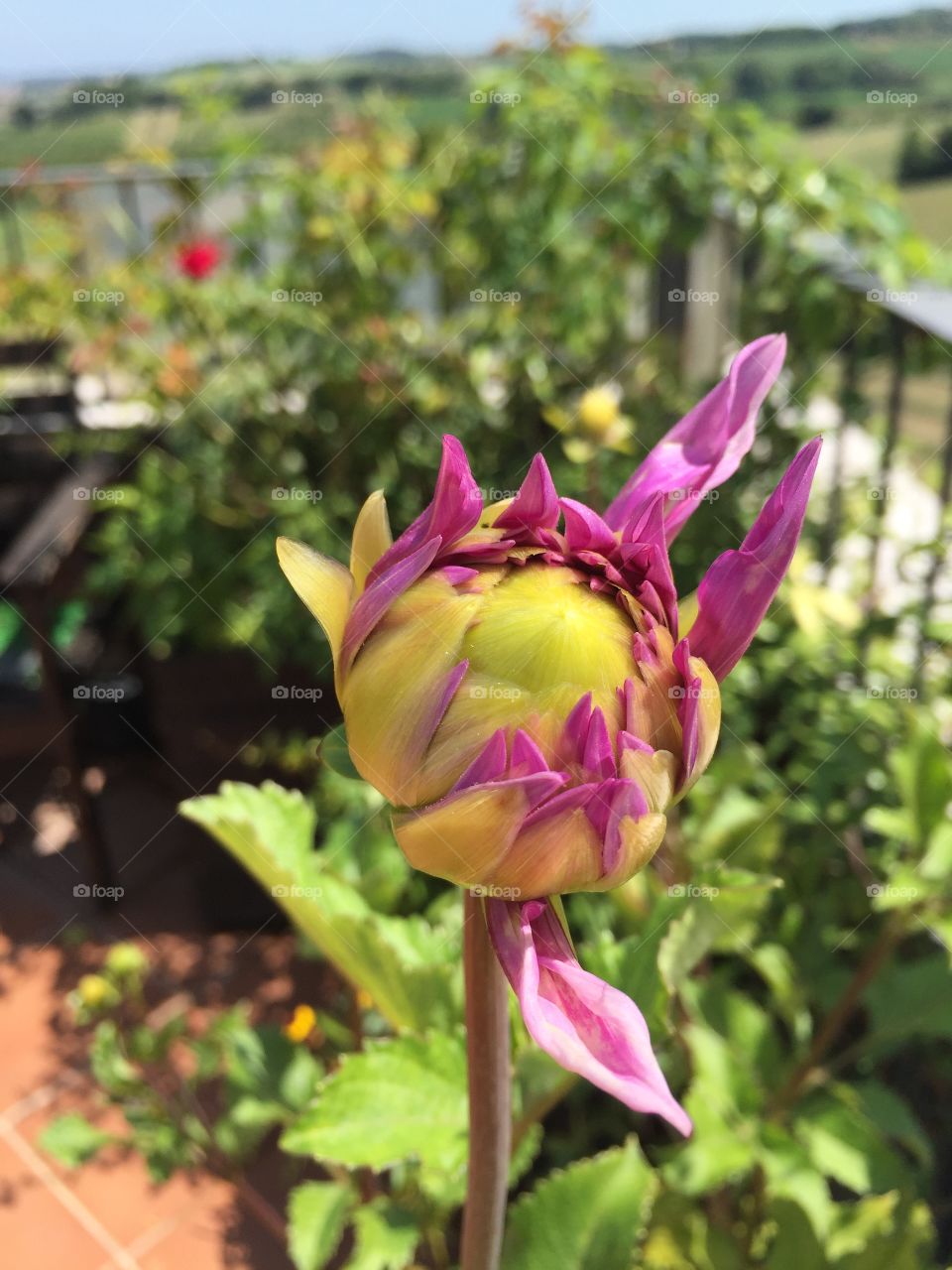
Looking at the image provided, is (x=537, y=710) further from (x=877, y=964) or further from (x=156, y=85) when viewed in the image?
(x=156, y=85)

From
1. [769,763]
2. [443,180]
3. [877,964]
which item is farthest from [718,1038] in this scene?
[443,180]

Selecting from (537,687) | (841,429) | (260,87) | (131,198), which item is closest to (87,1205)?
(537,687)

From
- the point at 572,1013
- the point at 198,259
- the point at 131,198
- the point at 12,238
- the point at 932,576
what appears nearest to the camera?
the point at 572,1013

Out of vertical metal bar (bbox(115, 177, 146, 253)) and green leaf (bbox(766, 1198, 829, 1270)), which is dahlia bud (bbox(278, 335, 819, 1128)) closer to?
green leaf (bbox(766, 1198, 829, 1270))

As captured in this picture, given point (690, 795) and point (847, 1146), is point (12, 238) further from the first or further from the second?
point (847, 1146)

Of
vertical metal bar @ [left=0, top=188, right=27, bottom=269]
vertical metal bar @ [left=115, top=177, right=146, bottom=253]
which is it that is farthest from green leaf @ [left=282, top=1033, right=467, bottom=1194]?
vertical metal bar @ [left=0, top=188, right=27, bottom=269]

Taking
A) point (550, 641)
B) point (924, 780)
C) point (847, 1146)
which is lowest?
point (847, 1146)
